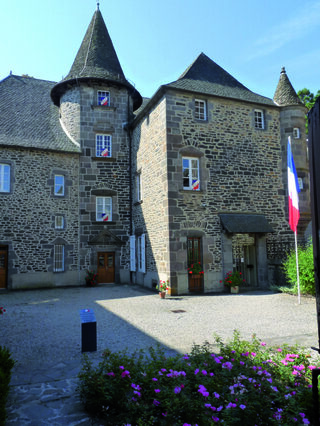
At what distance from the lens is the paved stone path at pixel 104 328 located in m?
3.68

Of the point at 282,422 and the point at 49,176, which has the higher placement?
the point at 49,176

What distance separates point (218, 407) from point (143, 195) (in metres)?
12.0

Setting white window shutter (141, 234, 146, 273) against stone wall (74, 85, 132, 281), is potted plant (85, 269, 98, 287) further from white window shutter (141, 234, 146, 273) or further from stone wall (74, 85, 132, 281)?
white window shutter (141, 234, 146, 273)

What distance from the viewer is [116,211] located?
16.0 meters

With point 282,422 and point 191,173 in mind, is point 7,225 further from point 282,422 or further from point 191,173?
point 282,422

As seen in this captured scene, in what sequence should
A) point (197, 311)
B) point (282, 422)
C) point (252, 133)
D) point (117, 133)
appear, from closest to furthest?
point (282, 422), point (197, 311), point (252, 133), point (117, 133)

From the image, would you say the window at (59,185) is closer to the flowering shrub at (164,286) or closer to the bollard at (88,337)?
the flowering shrub at (164,286)

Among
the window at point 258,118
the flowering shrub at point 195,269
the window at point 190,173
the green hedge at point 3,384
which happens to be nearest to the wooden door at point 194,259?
the flowering shrub at point 195,269

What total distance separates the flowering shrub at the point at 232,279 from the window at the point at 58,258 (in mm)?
7451

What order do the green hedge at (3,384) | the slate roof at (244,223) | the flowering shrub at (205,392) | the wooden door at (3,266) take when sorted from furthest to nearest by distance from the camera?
the wooden door at (3,266) → the slate roof at (244,223) → the flowering shrub at (205,392) → the green hedge at (3,384)

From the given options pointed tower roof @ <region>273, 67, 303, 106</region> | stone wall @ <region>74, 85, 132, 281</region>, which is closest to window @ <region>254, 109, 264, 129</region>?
pointed tower roof @ <region>273, 67, 303, 106</region>

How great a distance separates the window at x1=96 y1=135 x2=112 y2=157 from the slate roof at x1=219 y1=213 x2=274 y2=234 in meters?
6.82


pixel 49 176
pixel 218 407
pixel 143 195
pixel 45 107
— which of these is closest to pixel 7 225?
pixel 49 176

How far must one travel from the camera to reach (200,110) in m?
13.1
